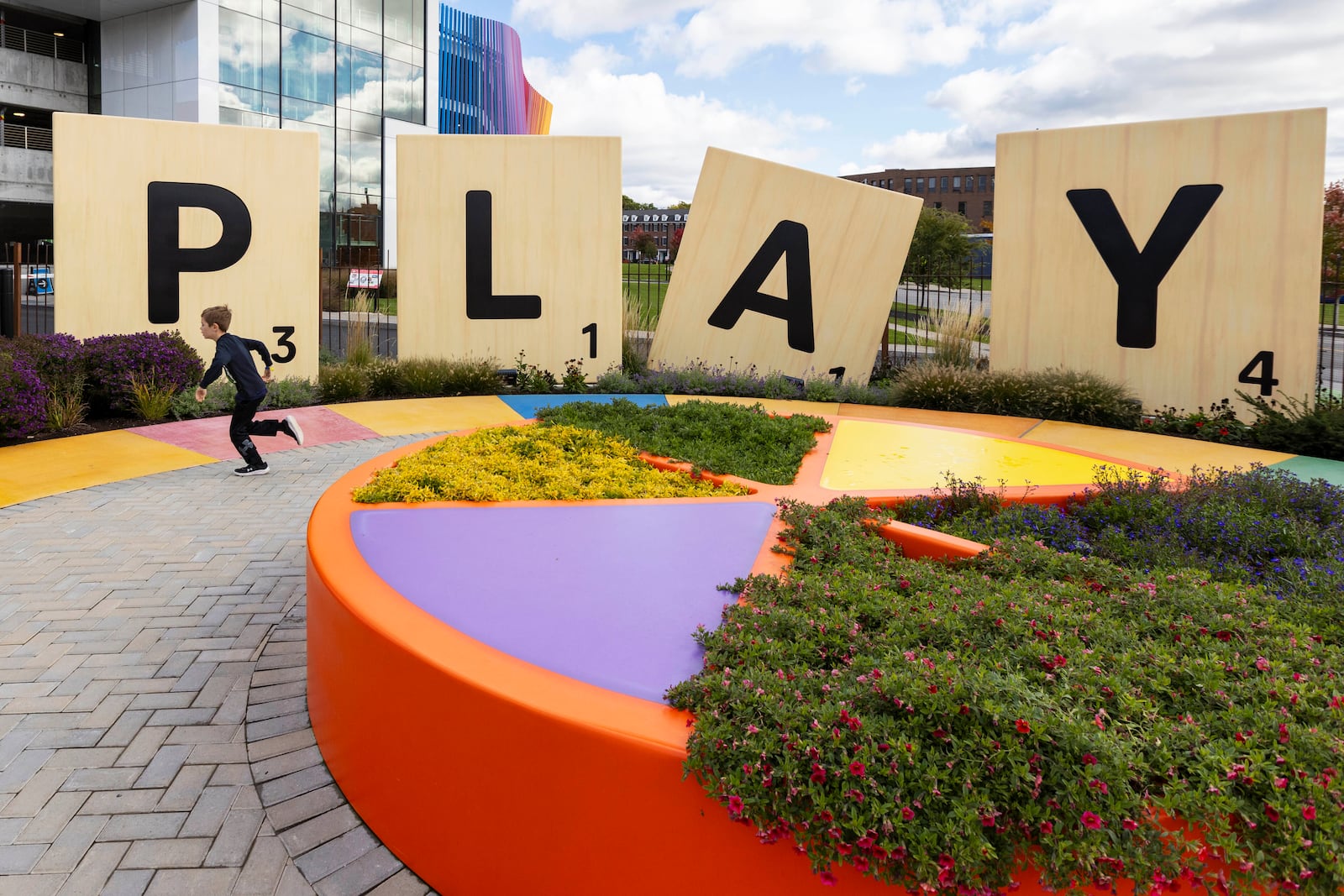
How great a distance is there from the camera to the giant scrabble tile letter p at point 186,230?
1149 cm

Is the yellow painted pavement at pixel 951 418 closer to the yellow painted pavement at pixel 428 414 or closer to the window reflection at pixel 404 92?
the yellow painted pavement at pixel 428 414

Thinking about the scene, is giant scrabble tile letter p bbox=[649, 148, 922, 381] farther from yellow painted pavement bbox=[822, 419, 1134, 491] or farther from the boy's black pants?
the boy's black pants

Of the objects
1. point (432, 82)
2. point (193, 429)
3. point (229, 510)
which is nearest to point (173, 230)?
point (193, 429)

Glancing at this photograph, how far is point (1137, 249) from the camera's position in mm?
11125

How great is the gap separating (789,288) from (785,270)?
0.27m

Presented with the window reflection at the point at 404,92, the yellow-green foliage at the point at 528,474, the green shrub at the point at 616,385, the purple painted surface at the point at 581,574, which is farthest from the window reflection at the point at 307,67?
the purple painted surface at the point at 581,574

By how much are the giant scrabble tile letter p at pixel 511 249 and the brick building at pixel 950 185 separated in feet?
309

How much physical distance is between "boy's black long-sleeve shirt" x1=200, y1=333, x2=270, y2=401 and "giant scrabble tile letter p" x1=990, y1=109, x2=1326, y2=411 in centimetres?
891

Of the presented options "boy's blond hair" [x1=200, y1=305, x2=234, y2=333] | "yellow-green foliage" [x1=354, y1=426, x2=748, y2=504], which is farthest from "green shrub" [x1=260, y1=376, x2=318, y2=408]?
"yellow-green foliage" [x1=354, y1=426, x2=748, y2=504]

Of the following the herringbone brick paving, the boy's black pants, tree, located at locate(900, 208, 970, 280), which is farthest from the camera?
tree, located at locate(900, 208, 970, 280)

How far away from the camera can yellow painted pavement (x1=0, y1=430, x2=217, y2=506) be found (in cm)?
772

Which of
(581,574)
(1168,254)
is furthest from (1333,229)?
(581,574)

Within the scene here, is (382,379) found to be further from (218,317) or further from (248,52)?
(248,52)

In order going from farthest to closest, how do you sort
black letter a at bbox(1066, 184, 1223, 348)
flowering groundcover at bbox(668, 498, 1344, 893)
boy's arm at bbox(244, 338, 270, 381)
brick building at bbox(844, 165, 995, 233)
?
brick building at bbox(844, 165, 995, 233)
black letter a at bbox(1066, 184, 1223, 348)
boy's arm at bbox(244, 338, 270, 381)
flowering groundcover at bbox(668, 498, 1344, 893)
